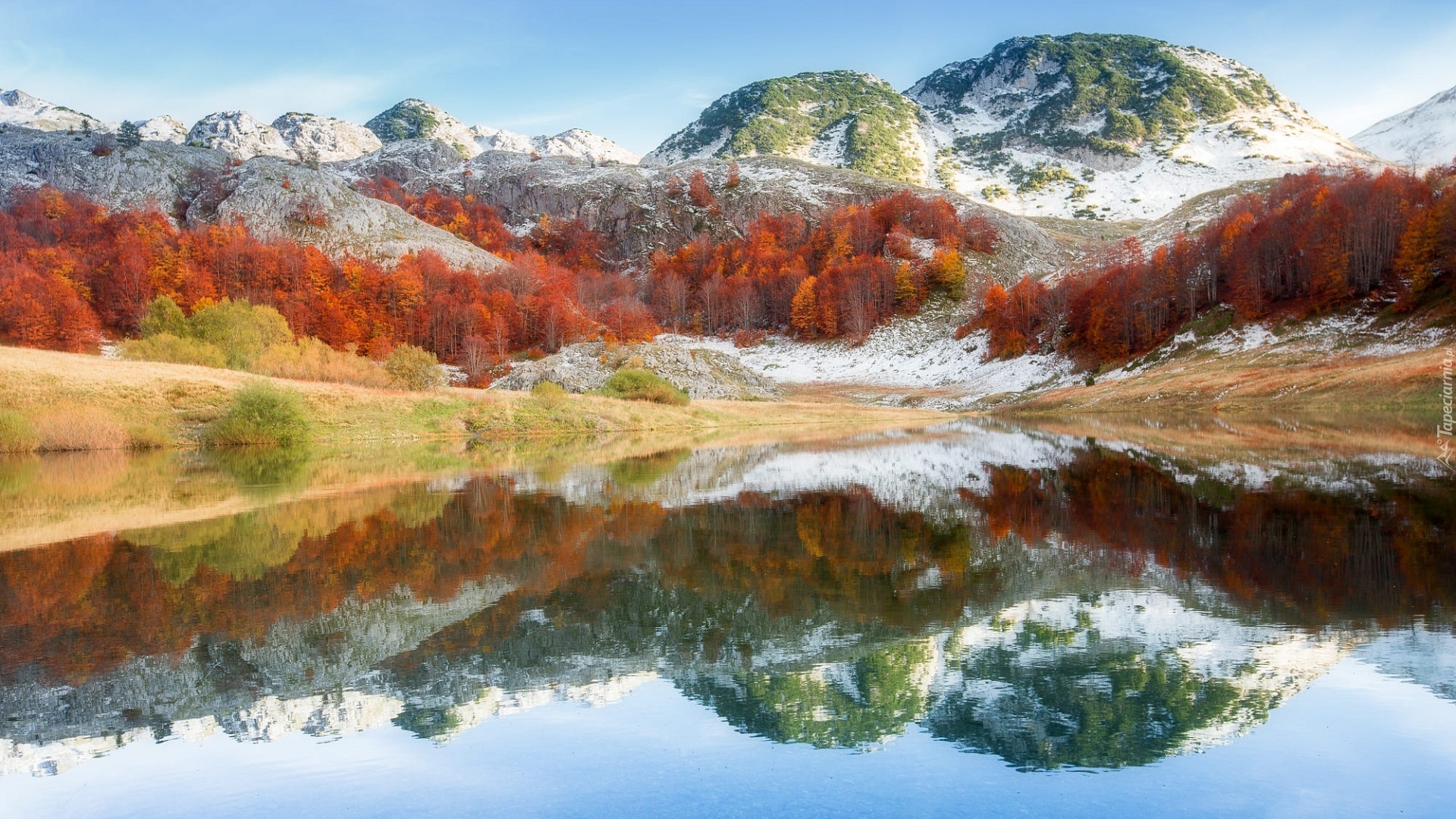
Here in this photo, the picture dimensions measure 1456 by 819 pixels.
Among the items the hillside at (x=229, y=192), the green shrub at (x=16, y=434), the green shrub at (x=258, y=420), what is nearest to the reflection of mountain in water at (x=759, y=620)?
the green shrub at (x=258, y=420)

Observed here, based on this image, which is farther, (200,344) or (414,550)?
(200,344)

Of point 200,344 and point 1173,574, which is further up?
point 200,344

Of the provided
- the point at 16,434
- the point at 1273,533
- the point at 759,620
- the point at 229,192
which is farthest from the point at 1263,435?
the point at 229,192

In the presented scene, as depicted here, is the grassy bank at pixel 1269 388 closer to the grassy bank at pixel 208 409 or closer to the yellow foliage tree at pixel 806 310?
the grassy bank at pixel 208 409

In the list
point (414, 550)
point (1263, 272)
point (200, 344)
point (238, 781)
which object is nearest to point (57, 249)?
point (200, 344)

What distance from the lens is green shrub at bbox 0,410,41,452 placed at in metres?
35.1

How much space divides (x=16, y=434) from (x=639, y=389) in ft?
118

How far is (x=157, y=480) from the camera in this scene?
2491cm

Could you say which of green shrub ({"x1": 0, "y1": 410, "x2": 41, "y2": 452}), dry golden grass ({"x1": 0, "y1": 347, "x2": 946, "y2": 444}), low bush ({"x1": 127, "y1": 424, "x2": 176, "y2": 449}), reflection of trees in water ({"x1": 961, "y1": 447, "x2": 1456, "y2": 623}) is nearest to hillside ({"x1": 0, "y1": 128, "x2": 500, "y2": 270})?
dry golden grass ({"x1": 0, "y1": 347, "x2": 946, "y2": 444})

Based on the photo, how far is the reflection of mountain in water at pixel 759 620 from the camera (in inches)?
266

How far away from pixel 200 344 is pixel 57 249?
7646 cm

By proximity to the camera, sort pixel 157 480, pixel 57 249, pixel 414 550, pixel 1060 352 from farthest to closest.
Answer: pixel 57 249, pixel 1060 352, pixel 157 480, pixel 414 550

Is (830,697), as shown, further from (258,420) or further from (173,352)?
(173,352)

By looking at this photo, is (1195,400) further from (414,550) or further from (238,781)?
(238,781)
